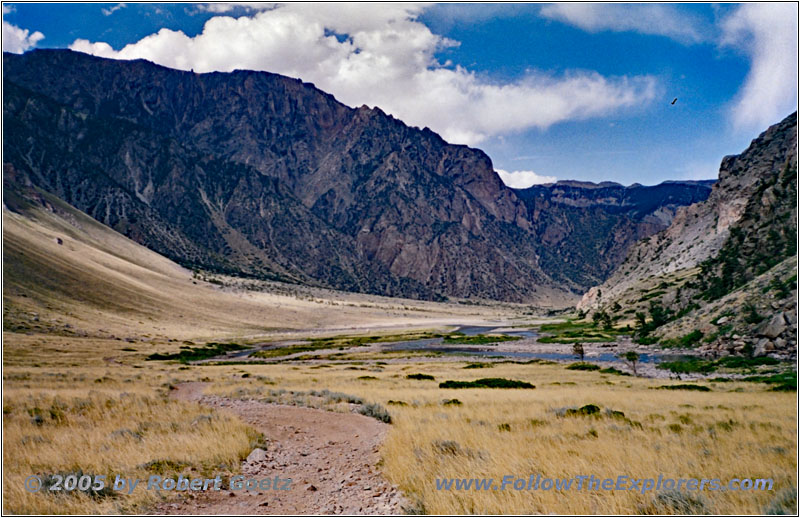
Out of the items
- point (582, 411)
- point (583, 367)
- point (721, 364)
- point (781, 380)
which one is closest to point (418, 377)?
point (583, 367)

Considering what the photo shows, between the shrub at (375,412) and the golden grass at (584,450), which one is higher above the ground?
the golden grass at (584,450)

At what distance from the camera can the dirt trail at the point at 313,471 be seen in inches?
328

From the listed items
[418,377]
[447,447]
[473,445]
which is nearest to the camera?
[447,447]

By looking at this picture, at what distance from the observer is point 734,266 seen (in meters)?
70.1

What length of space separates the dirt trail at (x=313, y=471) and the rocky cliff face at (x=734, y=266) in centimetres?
4297

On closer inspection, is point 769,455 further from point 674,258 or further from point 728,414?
point 674,258

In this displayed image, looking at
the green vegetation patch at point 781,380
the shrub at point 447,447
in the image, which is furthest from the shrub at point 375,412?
the green vegetation patch at point 781,380

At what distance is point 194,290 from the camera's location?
150125mm

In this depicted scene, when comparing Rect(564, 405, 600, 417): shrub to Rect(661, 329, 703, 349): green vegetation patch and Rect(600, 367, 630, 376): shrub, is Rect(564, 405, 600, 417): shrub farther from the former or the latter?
Rect(661, 329, 703, 349): green vegetation patch

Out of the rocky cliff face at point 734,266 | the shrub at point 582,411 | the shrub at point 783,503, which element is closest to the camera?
the shrub at point 783,503

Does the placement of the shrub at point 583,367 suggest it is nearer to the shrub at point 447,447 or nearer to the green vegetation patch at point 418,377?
the green vegetation patch at point 418,377

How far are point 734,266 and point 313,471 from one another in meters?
80.3

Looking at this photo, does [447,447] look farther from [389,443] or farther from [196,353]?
[196,353]

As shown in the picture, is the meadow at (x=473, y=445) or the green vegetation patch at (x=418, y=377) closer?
the meadow at (x=473, y=445)
